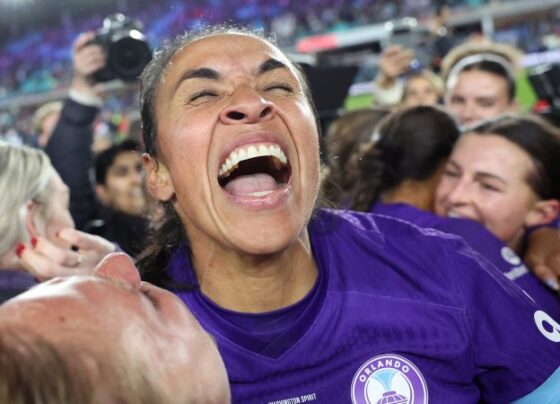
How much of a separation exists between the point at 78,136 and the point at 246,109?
140 centimetres

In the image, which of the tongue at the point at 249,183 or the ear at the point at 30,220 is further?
the ear at the point at 30,220

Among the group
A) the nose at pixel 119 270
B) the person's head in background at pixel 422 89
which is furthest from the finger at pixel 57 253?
the person's head in background at pixel 422 89

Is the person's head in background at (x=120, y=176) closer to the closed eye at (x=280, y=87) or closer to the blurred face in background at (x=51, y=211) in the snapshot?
the blurred face in background at (x=51, y=211)

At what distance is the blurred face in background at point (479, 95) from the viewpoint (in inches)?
147

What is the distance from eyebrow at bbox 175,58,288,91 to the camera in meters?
1.48

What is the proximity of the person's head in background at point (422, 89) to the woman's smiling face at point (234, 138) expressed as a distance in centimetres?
319

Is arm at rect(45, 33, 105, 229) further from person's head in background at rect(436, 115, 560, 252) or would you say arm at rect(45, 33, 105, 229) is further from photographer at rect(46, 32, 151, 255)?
person's head in background at rect(436, 115, 560, 252)

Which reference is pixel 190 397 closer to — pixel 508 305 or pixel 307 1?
pixel 508 305

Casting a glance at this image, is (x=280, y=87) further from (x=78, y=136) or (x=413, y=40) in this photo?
(x=413, y=40)

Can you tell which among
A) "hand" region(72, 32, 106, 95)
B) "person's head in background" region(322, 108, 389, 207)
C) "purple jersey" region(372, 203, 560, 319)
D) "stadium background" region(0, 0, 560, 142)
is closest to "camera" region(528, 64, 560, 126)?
"person's head in background" region(322, 108, 389, 207)

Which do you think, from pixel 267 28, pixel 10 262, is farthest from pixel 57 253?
pixel 267 28

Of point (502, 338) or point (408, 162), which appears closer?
point (502, 338)

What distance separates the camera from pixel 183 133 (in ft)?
4.75

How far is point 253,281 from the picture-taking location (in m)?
1.51
